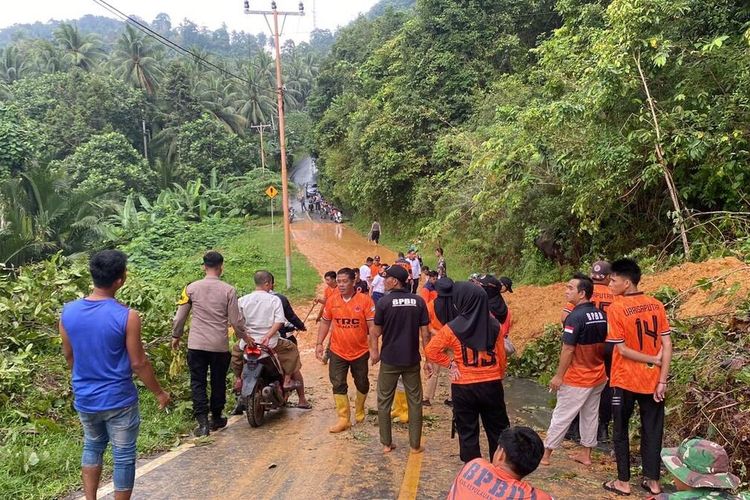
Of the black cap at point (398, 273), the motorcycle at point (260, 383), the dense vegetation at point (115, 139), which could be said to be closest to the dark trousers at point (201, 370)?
the motorcycle at point (260, 383)

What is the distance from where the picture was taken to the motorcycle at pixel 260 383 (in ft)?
19.1

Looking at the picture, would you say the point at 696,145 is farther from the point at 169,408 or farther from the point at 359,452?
the point at 169,408

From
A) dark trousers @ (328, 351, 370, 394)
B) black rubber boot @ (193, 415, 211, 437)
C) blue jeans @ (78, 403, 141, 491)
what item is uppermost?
blue jeans @ (78, 403, 141, 491)

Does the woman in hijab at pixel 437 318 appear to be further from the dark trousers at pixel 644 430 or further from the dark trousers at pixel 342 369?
the dark trousers at pixel 644 430

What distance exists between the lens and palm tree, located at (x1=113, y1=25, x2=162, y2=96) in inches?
2024

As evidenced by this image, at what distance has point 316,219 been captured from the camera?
40344 millimetres

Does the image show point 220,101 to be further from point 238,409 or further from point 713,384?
point 713,384

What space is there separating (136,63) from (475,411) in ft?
183

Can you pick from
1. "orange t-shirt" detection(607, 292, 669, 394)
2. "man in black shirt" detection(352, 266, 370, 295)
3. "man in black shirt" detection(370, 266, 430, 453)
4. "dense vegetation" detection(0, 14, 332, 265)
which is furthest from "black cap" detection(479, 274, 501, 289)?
"dense vegetation" detection(0, 14, 332, 265)

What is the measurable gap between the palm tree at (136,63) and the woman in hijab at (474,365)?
53.7m

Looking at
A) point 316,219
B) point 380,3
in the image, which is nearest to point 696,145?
point 316,219

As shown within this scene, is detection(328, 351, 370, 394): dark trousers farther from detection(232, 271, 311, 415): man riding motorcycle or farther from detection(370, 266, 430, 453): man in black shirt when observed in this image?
detection(232, 271, 311, 415): man riding motorcycle

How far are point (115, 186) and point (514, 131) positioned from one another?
1166 inches

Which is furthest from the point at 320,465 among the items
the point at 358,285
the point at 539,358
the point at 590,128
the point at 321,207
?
the point at 321,207
